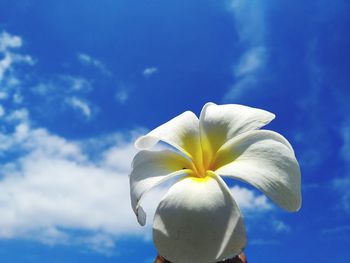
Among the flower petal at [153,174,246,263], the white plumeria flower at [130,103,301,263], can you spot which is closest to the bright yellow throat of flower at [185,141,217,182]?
the white plumeria flower at [130,103,301,263]

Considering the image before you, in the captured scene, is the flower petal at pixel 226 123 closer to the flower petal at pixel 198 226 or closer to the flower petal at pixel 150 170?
the flower petal at pixel 150 170

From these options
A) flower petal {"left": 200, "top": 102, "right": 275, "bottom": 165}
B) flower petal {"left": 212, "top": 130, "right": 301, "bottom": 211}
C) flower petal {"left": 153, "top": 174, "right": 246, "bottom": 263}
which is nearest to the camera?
flower petal {"left": 153, "top": 174, "right": 246, "bottom": 263}

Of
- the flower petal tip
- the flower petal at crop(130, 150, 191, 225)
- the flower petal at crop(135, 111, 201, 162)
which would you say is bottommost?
the flower petal tip

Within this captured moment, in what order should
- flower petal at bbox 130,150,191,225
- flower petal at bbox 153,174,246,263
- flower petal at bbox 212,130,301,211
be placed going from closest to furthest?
1. flower petal at bbox 153,174,246,263
2. flower petal at bbox 212,130,301,211
3. flower petal at bbox 130,150,191,225

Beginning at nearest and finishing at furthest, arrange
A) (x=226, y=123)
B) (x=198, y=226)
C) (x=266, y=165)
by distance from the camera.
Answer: (x=198, y=226)
(x=266, y=165)
(x=226, y=123)

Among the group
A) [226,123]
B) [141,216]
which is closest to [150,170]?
[141,216]

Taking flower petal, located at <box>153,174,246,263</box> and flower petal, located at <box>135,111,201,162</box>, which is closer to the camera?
flower petal, located at <box>153,174,246,263</box>

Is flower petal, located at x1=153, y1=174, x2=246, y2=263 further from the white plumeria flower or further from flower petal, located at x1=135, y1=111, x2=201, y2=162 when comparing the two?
flower petal, located at x1=135, y1=111, x2=201, y2=162

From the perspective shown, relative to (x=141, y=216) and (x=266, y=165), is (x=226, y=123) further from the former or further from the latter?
(x=141, y=216)

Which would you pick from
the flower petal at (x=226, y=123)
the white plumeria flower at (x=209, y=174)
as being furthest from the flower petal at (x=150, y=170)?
the flower petal at (x=226, y=123)

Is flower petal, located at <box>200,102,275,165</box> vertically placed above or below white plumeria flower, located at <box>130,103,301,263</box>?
above
